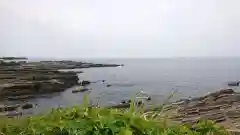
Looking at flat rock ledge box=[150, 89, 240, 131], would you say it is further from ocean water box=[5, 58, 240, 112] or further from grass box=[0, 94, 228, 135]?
grass box=[0, 94, 228, 135]

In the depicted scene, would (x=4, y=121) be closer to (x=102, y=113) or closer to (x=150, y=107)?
(x=102, y=113)

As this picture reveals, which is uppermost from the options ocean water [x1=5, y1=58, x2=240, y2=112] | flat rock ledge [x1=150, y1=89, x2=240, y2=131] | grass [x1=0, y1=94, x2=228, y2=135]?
grass [x1=0, y1=94, x2=228, y2=135]

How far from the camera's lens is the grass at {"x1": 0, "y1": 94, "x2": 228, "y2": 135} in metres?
0.54

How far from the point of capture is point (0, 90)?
11.9 meters

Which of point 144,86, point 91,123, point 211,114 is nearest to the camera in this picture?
point 91,123

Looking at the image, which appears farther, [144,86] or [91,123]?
[144,86]

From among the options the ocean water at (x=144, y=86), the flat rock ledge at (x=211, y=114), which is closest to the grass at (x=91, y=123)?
the ocean water at (x=144, y=86)

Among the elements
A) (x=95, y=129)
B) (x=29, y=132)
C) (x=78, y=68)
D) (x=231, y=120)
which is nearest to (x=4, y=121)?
(x=29, y=132)

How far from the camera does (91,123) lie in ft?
1.81

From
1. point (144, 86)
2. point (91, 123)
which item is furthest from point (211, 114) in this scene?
point (144, 86)

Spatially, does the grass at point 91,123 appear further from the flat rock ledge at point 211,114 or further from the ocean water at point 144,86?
the flat rock ledge at point 211,114

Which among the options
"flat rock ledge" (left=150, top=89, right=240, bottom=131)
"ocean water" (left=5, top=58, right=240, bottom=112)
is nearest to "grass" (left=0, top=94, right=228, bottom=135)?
"ocean water" (left=5, top=58, right=240, bottom=112)

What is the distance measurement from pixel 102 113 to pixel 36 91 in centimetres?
1442

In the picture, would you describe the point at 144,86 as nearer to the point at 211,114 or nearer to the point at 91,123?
the point at 211,114
